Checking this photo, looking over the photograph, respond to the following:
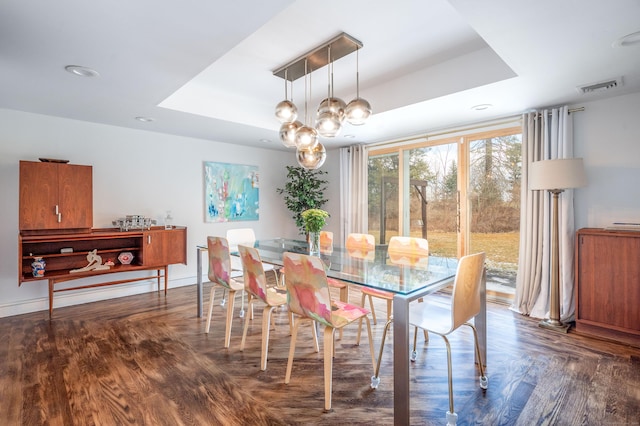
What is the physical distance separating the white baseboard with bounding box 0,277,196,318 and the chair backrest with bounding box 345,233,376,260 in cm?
221

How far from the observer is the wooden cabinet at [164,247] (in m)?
4.10

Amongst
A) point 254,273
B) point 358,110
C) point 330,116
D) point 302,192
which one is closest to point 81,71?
point 330,116

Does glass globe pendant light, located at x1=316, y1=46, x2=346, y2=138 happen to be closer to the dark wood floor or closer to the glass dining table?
the glass dining table

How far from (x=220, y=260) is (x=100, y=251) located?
6.87 feet

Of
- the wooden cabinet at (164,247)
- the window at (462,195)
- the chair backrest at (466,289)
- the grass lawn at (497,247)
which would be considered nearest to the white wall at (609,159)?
the window at (462,195)

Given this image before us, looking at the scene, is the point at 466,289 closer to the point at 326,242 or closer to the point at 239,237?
the point at 326,242

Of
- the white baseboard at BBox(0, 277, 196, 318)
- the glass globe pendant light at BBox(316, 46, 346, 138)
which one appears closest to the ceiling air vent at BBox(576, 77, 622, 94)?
the glass globe pendant light at BBox(316, 46, 346, 138)

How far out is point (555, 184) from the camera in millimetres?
3043

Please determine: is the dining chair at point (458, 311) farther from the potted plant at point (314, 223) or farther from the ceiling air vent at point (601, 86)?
the ceiling air vent at point (601, 86)

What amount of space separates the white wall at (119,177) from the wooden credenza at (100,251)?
0.21 metres

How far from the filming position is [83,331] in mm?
3129

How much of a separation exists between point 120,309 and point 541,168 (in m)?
4.97

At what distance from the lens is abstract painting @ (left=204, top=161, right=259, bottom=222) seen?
5102 millimetres

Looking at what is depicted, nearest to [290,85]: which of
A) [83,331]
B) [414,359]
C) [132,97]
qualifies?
[132,97]
